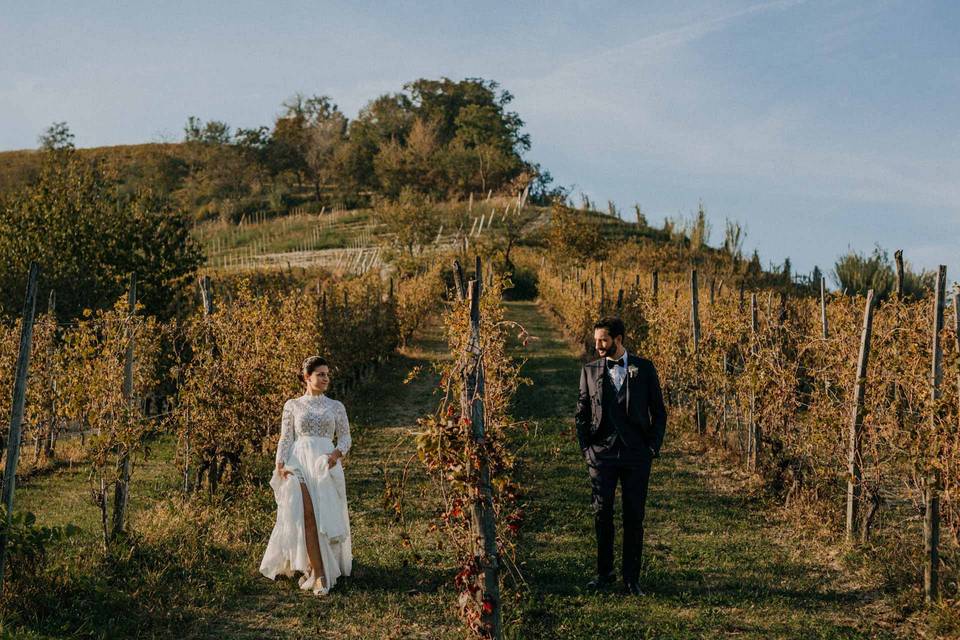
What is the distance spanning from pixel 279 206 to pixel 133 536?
194 ft

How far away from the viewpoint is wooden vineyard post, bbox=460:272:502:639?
439cm

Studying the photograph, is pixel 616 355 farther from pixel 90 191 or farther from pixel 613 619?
pixel 90 191

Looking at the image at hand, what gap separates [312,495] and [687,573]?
8.98 ft

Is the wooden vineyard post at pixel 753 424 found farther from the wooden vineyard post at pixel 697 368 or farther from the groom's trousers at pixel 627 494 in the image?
Result: the groom's trousers at pixel 627 494

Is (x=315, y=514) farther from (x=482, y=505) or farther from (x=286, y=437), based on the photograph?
(x=482, y=505)

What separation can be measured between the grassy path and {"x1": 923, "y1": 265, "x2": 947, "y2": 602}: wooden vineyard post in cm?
42

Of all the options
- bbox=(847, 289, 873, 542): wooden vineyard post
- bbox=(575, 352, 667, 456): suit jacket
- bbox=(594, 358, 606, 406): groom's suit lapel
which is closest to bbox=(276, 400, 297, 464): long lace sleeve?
bbox=(575, 352, 667, 456): suit jacket

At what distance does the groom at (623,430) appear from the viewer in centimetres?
532

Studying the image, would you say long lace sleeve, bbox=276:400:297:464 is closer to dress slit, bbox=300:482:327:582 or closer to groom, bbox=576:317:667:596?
dress slit, bbox=300:482:327:582

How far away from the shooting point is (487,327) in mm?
9594

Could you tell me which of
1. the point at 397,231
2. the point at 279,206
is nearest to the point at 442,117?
the point at 279,206

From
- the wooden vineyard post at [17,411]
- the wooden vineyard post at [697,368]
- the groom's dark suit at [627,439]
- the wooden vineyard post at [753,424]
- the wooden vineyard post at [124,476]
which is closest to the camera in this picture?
the wooden vineyard post at [17,411]

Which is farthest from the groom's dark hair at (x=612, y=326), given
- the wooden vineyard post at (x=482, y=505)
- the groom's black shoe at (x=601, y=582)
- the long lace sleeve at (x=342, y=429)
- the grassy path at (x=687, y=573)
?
the long lace sleeve at (x=342, y=429)

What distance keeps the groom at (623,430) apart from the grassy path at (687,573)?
1.44 feet
